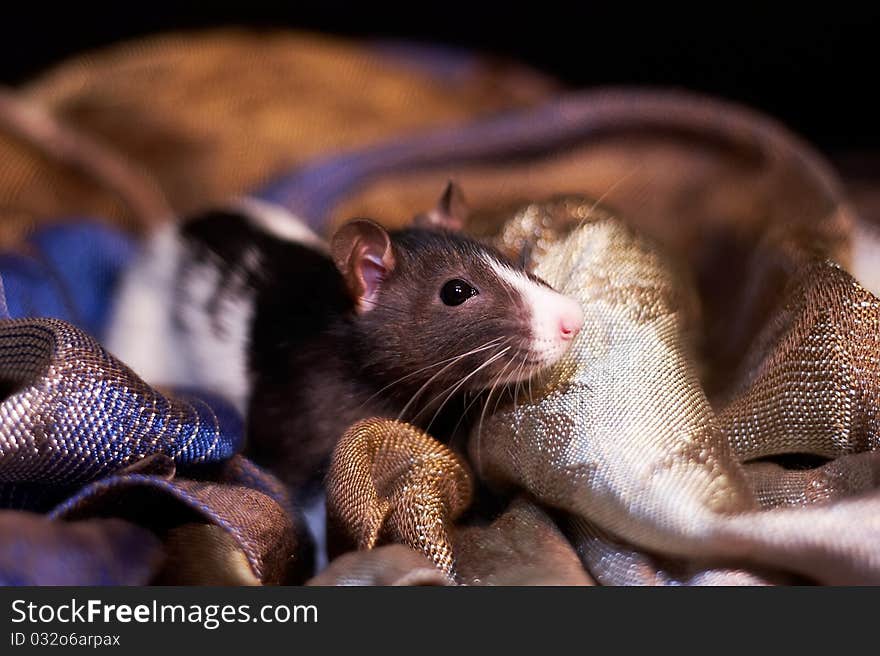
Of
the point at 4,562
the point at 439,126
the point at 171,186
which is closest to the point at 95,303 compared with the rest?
the point at 171,186

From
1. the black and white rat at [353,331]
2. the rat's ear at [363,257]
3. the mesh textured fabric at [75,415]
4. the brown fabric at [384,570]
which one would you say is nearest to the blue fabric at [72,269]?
the black and white rat at [353,331]

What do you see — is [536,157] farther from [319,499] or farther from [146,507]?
[146,507]

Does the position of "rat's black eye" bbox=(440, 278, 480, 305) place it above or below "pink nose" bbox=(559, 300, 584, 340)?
below

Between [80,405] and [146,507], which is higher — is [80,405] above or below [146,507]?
above

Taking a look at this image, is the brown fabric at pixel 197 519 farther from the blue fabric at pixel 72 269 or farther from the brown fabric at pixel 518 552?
the blue fabric at pixel 72 269

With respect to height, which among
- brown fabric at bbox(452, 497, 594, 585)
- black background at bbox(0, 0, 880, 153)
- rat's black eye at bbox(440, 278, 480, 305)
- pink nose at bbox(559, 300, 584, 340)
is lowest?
brown fabric at bbox(452, 497, 594, 585)

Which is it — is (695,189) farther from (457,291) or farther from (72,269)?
(72,269)

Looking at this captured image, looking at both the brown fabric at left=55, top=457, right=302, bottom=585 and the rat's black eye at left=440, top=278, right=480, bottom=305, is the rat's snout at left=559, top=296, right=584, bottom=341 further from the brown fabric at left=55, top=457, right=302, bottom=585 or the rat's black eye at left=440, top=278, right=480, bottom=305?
the brown fabric at left=55, top=457, right=302, bottom=585

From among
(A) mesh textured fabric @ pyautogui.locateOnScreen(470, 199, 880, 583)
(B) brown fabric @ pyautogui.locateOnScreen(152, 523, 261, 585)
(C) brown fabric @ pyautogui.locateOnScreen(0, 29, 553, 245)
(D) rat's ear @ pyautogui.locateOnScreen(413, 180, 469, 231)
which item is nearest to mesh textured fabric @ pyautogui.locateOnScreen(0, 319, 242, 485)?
(B) brown fabric @ pyautogui.locateOnScreen(152, 523, 261, 585)
